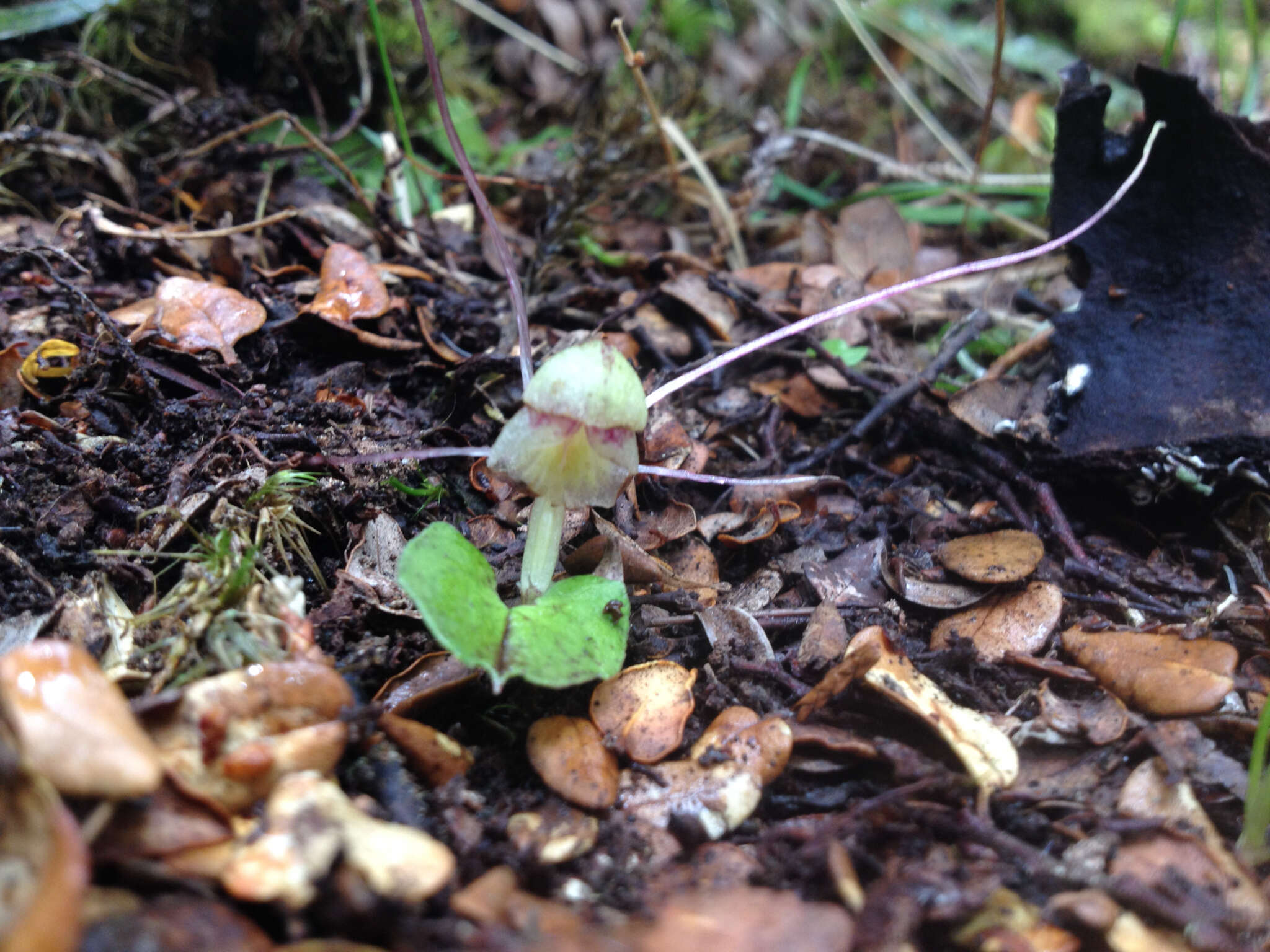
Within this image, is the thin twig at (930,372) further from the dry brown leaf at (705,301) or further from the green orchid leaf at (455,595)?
the green orchid leaf at (455,595)

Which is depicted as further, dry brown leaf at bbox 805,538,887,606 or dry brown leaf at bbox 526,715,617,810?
dry brown leaf at bbox 805,538,887,606

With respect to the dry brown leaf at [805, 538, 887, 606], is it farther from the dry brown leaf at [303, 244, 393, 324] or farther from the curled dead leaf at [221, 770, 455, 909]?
the dry brown leaf at [303, 244, 393, 324]

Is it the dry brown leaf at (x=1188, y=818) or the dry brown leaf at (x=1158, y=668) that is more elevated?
the dry brown leaf at (x=1158, y=668)

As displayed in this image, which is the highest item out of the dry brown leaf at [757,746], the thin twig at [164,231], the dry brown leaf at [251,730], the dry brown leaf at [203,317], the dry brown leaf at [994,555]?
the thin twig at [164,231]

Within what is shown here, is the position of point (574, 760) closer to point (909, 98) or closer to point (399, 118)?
point (399, 118)

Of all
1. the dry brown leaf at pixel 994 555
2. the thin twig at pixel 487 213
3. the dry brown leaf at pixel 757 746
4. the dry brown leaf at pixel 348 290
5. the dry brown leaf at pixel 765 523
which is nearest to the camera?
the dry brown leaf at pixel 757 746

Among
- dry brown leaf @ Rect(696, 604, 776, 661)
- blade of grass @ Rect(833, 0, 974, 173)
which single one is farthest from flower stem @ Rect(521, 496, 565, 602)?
blade of grass @ Rect(833, 0, 974, 173)

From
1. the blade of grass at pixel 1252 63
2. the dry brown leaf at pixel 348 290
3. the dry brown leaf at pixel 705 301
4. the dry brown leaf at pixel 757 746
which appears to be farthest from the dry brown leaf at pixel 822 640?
the blade of grass at pixel 1252 63
